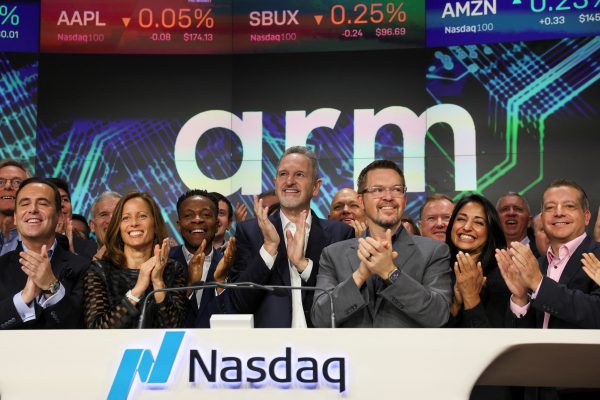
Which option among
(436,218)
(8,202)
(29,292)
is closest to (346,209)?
(436,218)

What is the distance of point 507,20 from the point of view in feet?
21.1

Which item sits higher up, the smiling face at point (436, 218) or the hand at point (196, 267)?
the smiling face at point (436, 218)

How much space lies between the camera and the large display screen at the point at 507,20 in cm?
633

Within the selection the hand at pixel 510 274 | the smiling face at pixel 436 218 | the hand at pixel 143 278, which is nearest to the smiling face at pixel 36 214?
the hand at pixel 143 278

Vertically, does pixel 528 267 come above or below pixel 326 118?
below

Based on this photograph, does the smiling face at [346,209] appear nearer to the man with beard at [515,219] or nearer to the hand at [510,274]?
the man with beard at [515,219]

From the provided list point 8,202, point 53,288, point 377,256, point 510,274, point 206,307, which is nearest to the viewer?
point 377,256

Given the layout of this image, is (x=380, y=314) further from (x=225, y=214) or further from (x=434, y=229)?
(x=225, y=214)

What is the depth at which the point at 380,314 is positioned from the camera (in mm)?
3211

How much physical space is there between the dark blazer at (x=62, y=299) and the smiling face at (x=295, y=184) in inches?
37.1

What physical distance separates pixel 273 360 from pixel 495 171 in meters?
4.55

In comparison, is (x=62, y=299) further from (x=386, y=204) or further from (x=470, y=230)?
(x=470, y=230)

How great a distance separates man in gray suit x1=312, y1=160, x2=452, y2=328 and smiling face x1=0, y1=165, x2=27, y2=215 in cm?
229

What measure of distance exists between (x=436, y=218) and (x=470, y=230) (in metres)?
1.18
